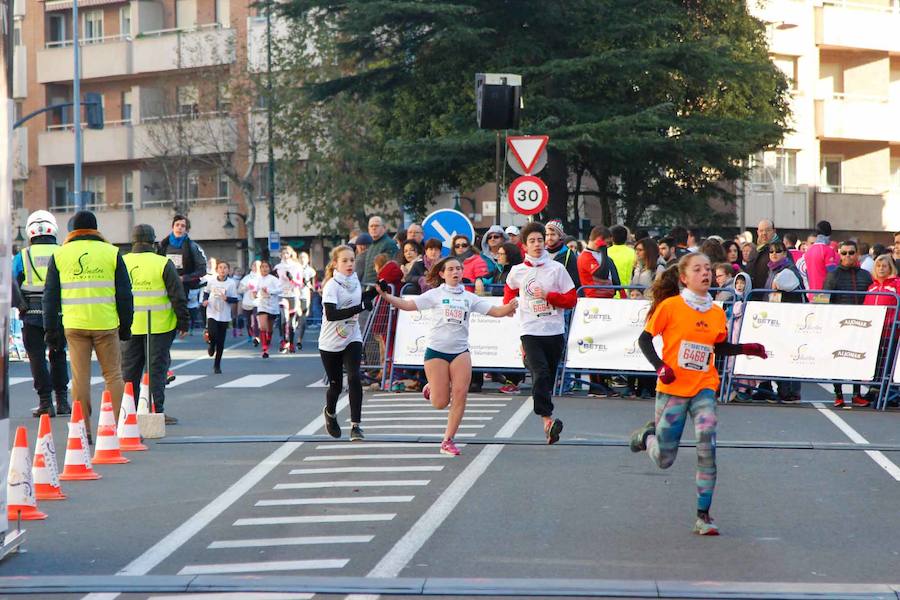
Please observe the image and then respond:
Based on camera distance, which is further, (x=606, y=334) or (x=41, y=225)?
(x=606, y=334)

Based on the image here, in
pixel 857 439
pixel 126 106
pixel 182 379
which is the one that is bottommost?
pixel 182 379

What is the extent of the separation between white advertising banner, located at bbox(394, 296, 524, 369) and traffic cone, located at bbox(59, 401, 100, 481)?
7.66m

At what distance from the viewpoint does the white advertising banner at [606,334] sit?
62.2ft

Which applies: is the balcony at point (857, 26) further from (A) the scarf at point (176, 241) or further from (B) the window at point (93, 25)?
(A) the scarf at point (176, 241)

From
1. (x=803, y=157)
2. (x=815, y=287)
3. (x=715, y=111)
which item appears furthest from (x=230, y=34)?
(x=815, y=287)

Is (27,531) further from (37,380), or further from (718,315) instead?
(37,380)

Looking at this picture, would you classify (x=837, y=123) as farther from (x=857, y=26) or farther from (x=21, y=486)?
(x=21, y=486)

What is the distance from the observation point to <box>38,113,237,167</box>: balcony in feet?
204

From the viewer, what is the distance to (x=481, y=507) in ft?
33.9

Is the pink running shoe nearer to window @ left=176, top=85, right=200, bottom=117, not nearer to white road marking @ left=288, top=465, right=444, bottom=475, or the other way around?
white road marking @ left=288, top=465, right=444, bottom=475

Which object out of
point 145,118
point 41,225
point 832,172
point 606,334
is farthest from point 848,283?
point 145,118

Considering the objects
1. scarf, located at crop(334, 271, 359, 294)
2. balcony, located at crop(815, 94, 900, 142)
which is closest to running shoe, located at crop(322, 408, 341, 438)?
scarf, located at crop(334, 271, 359, 294)

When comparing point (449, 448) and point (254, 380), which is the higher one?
point (449, 448)

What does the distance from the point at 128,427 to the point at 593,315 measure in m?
7.02
